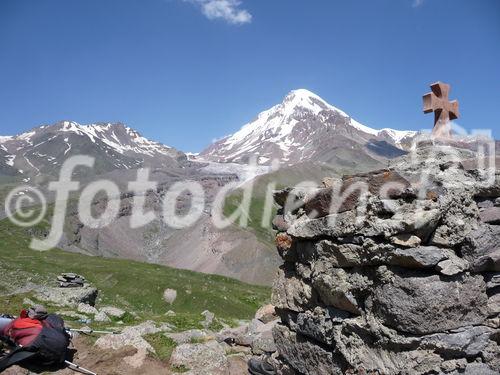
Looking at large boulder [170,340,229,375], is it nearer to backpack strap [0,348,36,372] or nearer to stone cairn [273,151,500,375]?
stone cairn [273,151,500,375]

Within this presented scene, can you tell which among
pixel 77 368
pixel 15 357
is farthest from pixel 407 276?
pixel 15 357

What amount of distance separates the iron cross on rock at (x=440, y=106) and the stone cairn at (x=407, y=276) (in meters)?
1.86

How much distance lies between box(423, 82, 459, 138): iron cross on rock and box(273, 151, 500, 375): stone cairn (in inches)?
73.1

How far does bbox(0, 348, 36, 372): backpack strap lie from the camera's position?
10477 millimetres

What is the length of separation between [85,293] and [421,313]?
88.8ft

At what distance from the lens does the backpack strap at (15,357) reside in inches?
412

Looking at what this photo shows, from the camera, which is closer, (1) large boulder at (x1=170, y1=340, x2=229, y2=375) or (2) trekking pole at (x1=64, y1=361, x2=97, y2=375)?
(2) trekking pole at (x1=64, y1=361, x2=97, y2=375)

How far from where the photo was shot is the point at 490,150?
1084cm

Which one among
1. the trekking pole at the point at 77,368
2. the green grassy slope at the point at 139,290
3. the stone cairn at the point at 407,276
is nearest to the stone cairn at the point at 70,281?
the green grassy slope at the point at 139,290

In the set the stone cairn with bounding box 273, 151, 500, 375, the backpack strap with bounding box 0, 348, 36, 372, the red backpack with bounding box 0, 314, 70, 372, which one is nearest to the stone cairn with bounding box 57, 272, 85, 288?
the red backpack with bounding box 0, 314, 70, 372

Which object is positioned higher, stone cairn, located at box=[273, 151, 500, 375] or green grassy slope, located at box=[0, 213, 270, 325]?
stone cairn, located at box=[273, 151, 500, 375]

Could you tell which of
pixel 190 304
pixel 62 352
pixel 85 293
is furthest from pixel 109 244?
pixel 62 352

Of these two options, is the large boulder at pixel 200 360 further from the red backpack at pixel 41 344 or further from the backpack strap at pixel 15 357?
the backpack strap at pixel 15 357

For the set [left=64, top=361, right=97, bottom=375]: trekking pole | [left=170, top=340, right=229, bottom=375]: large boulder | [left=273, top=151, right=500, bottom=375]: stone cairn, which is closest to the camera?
[left=273, top=151, right=500, bottom=375]: stone cairn
